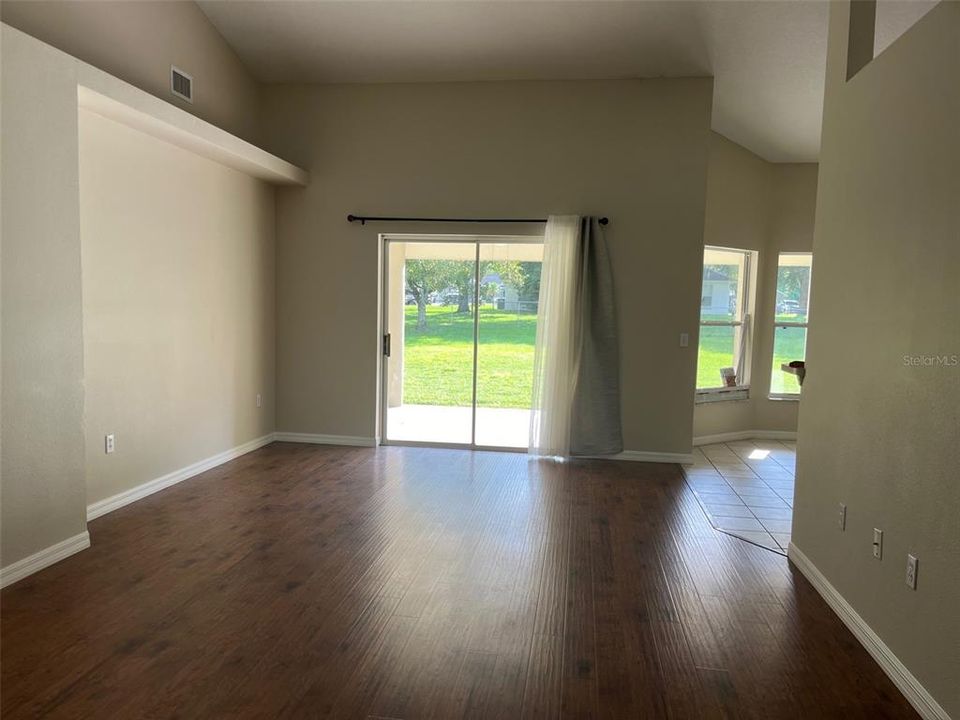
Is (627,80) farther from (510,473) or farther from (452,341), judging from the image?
(510,473)

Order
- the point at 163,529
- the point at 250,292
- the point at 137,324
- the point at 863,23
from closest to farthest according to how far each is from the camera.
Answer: the point at 863,23 < the point at 163,529 < the point at 137,324 < the point at 250,292

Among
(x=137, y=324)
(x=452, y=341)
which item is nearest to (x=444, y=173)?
(x=452, y=341)

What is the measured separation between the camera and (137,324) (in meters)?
4.33

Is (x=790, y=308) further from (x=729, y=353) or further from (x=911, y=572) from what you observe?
(x=911, y=572)

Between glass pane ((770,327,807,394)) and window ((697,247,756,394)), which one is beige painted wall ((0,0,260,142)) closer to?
window ((697,247,756,394))


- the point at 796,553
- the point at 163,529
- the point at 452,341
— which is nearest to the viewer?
the point at 796,553

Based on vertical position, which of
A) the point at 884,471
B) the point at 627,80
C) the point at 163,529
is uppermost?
the point at 627,80

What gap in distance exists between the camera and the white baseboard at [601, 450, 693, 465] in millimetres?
5891

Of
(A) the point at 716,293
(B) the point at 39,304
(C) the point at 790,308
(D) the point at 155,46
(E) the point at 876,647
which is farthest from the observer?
(C) the point at 790,308

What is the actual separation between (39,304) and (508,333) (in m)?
3.80

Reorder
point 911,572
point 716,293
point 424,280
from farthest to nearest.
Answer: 1. point 716,293
2. point 424,280
3. point 911,572

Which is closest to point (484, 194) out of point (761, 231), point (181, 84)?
point (181, 84)

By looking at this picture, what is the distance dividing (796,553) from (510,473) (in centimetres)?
233

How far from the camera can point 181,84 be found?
15.7 feet
